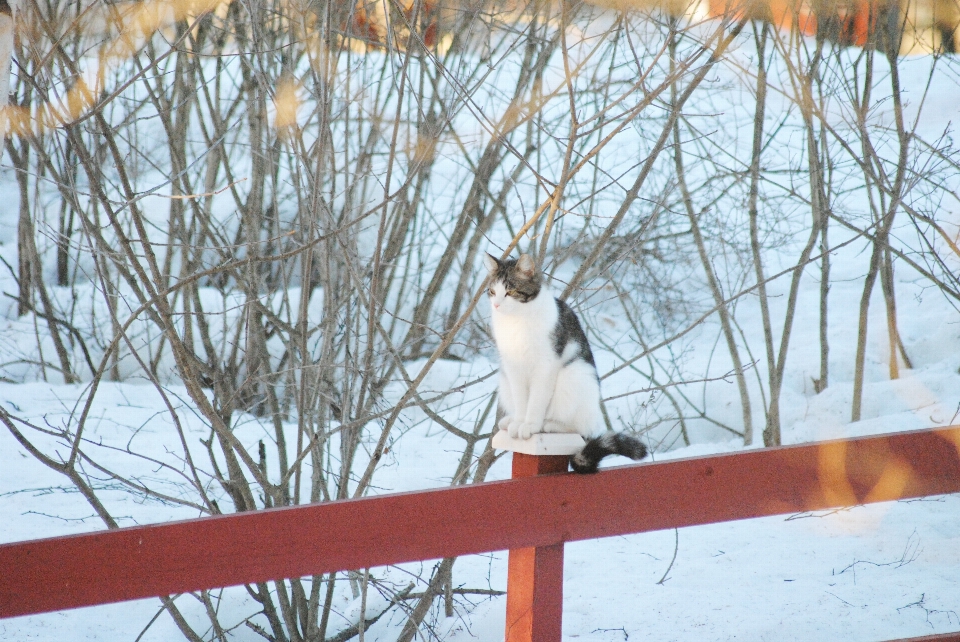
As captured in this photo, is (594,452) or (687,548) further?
(687,548)

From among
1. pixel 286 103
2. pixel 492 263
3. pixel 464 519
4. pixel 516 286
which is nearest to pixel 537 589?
pixel 464 519

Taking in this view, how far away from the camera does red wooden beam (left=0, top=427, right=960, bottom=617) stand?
4.32ft

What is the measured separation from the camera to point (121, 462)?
435 cm

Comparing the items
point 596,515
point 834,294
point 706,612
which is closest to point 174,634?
point 706,612

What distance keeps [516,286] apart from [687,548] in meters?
1.87

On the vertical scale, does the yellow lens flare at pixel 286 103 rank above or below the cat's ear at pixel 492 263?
above

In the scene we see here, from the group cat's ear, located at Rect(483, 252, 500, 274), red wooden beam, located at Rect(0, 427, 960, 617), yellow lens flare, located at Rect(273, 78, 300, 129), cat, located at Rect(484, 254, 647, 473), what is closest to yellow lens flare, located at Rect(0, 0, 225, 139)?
yellow lens flare, located at Rect(273, 78, 300, 129)

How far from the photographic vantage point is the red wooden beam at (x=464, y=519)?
4.32 ft

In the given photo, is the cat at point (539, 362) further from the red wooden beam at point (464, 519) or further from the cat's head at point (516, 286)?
the red wooden beam at point (464, 519)

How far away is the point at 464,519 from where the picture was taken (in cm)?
157

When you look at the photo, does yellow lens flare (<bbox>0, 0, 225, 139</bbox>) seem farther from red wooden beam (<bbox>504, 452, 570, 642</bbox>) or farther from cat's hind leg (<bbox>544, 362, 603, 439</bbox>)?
red wooden beam (<bbox>504, 452, 570, 642</bbox>)

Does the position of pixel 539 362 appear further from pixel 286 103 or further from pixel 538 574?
pixel 286 103

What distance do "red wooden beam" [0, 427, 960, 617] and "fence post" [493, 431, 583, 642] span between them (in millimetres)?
48

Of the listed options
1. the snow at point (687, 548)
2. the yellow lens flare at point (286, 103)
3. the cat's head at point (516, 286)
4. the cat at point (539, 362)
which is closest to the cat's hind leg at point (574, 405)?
the cat at point (539, 362)
